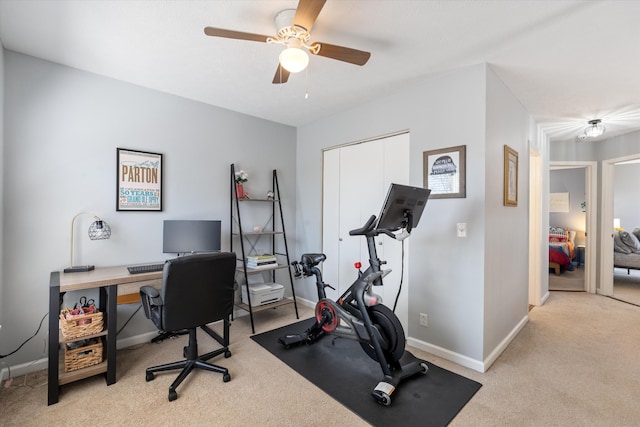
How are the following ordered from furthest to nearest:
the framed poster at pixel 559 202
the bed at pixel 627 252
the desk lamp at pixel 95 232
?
the framed poster at pixel 559 202 < the bed at pixel 627 252 < the desk lamp at pixel 95 232

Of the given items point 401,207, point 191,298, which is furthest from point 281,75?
point 191,298

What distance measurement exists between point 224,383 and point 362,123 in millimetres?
2783

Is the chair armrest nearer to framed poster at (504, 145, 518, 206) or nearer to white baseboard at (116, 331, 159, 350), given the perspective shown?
white baseboard at (116, 331, 159, 350)

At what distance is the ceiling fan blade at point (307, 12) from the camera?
4.71 ft

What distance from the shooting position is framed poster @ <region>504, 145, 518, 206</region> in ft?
8.90

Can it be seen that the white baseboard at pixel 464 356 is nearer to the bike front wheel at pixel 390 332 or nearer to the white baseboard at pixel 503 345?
the white baseboard at pixel 503 345

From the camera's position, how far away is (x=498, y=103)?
260 centimetres

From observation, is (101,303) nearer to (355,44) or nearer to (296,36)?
(296,36)

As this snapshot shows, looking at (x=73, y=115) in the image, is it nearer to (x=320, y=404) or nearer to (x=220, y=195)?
(x=220, y=195)

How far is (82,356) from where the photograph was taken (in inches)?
83.9

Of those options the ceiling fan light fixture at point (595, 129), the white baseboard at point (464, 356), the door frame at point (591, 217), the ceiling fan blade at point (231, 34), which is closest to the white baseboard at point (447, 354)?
the white baseboard at point (464, 356)

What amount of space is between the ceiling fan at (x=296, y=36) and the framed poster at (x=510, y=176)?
174 centimetres

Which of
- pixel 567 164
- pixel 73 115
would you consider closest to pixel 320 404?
pixel 73 115

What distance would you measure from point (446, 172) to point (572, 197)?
271 inches
